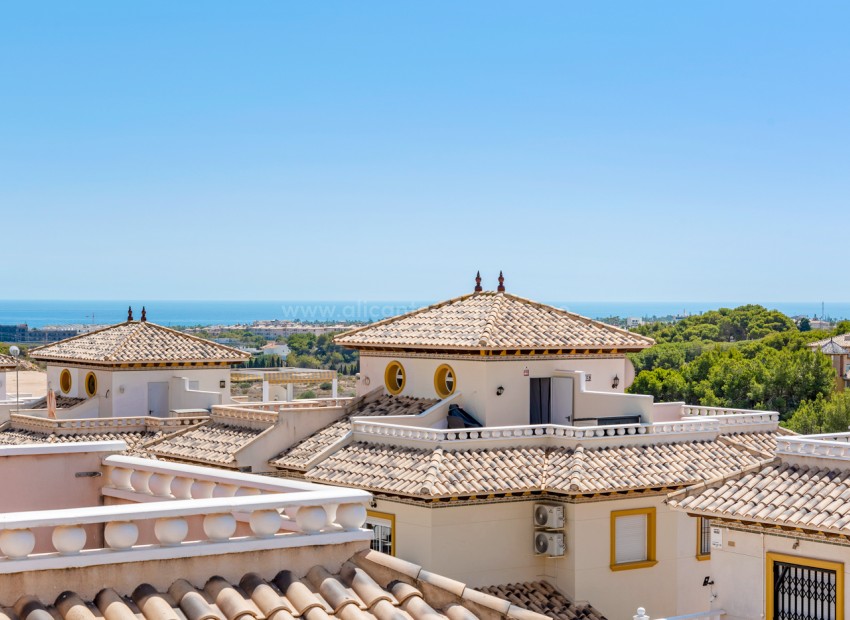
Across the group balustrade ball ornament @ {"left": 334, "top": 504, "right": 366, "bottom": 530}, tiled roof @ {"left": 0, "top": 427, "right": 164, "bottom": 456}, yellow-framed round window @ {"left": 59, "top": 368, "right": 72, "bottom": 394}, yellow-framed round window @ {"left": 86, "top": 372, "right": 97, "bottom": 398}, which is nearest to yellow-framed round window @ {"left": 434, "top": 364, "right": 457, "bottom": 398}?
tiled roof @ {"left": 0, "top": 427, "right": 164, "bottom": 456}

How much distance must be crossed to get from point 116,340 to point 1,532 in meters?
29.8

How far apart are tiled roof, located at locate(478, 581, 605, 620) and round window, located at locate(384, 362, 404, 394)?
23.5 feet

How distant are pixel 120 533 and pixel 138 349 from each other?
94.5ft

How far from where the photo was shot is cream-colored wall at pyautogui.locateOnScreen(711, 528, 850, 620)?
63.6ft

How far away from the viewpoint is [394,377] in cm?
2950

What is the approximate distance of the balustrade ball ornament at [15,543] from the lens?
7008 millimetres

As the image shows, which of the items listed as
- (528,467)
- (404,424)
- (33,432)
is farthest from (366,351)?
(33,432)

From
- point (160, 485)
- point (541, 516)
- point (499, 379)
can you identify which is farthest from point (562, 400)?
point (160, 485)

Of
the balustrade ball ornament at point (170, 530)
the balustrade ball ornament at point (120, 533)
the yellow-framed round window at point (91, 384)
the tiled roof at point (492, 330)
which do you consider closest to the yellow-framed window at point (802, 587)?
the tiled roof at point (492, 330)

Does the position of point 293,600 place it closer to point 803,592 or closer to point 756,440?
point 803,592

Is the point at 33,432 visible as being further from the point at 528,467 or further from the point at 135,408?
the point at 528,467

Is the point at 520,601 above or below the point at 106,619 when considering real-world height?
below

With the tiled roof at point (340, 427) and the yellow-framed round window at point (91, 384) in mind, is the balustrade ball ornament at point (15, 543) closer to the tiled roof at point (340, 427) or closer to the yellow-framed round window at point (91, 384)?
the tiled roof at point (340, 427)

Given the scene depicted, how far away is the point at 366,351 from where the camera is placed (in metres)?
30.2
